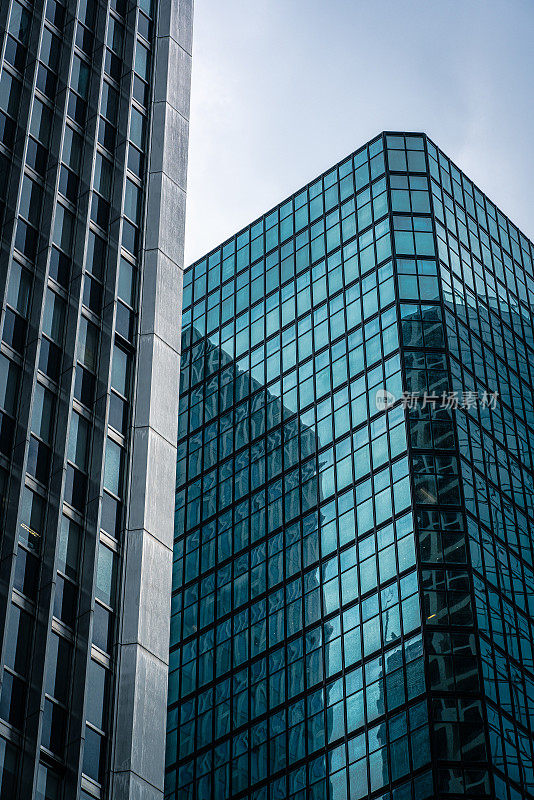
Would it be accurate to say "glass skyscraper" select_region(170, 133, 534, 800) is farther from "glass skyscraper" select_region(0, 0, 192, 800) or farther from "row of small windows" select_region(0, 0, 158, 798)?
"row of small windows" select_region(0, 0, 158, 798)

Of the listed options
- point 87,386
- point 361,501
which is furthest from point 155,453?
point 361,501

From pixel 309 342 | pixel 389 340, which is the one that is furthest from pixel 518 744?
pixel 309 342

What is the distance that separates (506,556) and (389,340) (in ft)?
52.5

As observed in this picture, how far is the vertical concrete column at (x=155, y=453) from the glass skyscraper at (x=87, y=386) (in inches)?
2.8

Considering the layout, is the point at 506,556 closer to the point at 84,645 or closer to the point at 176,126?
the point at 176,126

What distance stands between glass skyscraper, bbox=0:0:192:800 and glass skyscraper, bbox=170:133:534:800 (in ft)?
105

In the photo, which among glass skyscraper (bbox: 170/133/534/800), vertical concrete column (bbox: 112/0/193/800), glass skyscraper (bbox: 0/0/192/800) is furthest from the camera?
glass skyscraper (bbox: 170/133/534/800)

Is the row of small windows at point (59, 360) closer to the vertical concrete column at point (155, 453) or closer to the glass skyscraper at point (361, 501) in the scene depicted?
the vertical concrete column at point (155, 453)

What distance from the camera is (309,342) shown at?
99938mm

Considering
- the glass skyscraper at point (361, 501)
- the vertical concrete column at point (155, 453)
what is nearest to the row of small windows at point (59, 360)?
the vertical concrete column at point (155, 453)

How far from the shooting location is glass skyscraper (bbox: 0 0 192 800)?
41.7m

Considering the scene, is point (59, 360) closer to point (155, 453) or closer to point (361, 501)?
point (155, 453)

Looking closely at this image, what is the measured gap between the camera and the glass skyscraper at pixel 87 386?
1642 inches

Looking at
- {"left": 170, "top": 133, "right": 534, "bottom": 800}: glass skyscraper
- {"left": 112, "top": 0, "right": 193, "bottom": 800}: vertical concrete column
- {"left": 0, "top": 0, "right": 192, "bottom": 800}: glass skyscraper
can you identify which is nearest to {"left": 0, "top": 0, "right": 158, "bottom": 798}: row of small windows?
{"left": 0, "top": 0, "right": 192, "bottom": 800}: glass skyscraper
